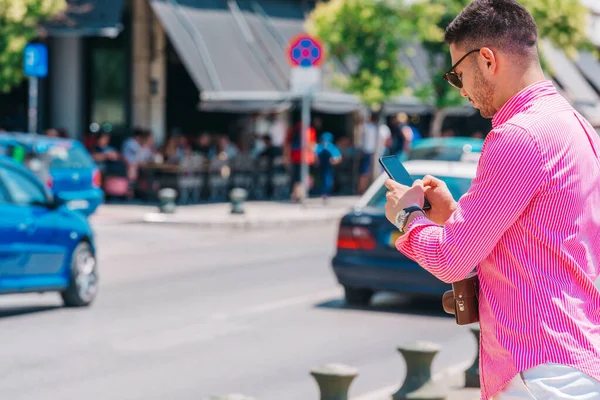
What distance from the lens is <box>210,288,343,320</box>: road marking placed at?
483 inches

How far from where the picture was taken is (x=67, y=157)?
2067cm

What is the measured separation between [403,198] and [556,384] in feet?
2.15

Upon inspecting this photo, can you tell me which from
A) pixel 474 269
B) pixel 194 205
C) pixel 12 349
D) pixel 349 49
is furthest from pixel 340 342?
pixel 349 49

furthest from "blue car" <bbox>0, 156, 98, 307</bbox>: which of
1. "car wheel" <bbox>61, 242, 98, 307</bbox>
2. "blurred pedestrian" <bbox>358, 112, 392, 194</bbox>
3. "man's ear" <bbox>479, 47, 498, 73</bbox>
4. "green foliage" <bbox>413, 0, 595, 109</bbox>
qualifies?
"green foliage" <bbox>413, 0, 595, 109</bbox>

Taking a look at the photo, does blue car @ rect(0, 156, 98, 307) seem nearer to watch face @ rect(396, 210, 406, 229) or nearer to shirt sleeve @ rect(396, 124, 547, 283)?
watch face @ rect(396, 210, 406, 229)

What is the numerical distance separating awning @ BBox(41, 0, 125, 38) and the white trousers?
2466cm

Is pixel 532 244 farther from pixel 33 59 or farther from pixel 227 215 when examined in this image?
pixel 33 59

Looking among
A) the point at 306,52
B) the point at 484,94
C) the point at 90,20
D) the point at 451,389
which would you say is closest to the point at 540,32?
the point at 306,52

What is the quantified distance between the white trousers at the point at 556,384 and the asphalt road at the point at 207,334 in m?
5.40

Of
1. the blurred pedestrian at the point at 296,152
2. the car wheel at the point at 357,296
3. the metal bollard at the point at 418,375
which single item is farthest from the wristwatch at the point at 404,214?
the blurred pedestrian at the point at 296,152

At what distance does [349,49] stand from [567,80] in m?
16.6

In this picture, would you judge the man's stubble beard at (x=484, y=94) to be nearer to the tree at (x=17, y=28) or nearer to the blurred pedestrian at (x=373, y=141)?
the tree at (x=17, y=28)

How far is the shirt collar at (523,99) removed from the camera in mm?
3320

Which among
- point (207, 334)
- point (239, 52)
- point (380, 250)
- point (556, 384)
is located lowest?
point (207, 334)
